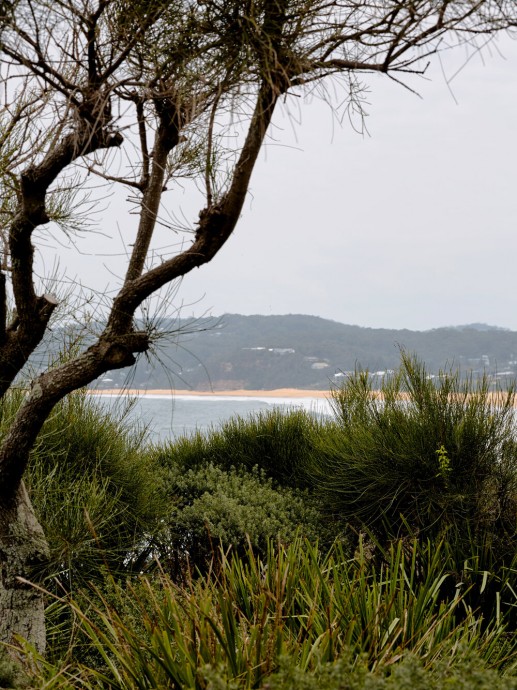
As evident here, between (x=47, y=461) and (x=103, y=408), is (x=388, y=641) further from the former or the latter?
(x=103, y=408)

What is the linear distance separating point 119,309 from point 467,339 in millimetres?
18551

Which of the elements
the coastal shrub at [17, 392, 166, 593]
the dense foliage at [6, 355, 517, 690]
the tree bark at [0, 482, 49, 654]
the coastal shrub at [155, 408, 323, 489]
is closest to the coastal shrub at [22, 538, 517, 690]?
the dense foliage at [6, 355, 517, 690]

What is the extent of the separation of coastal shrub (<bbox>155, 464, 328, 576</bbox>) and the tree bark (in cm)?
124

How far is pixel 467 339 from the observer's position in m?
20.2

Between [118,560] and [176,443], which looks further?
[176,443]

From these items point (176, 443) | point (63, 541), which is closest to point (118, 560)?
point (63, 541)

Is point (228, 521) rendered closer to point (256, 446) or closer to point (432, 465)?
point (432, 465)

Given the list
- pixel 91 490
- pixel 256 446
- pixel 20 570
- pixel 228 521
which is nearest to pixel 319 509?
pixel 228 521

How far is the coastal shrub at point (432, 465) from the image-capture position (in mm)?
4285

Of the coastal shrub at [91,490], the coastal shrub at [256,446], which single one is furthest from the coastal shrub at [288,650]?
the coastal shrub at [256,446]

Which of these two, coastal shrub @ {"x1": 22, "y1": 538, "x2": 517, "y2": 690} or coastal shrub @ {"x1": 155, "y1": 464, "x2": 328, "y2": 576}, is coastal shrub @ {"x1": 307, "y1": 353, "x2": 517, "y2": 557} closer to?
coastal shrub @ {"x1": 155, "y1": 464, "x2": 328, "y2": 576}

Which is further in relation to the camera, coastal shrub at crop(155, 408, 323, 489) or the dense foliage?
coastal shrub at crop(155, 408, 323, 489)

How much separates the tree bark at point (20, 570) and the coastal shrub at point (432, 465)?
6.94 ft

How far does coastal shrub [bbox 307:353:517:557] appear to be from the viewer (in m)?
4.29
